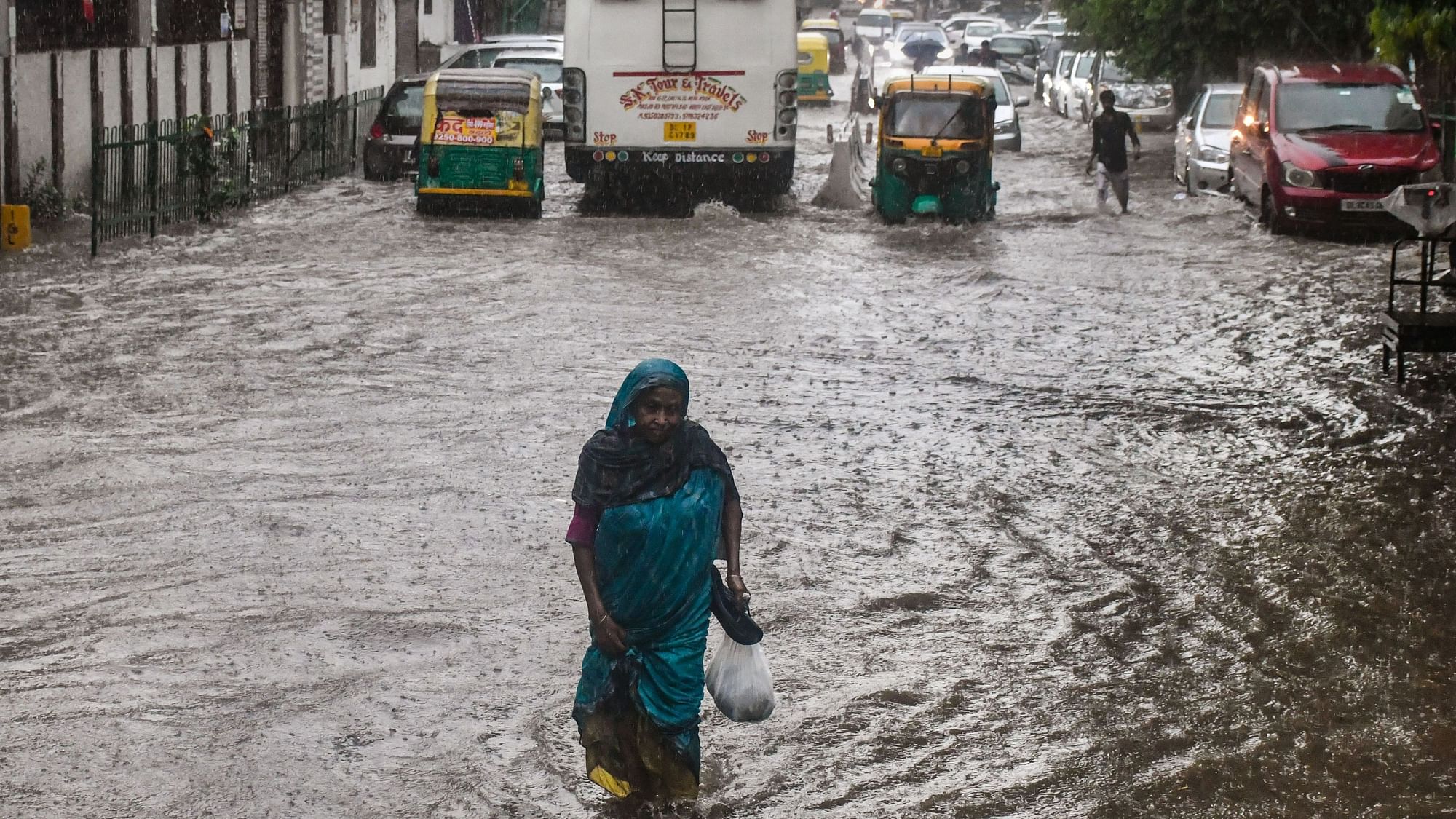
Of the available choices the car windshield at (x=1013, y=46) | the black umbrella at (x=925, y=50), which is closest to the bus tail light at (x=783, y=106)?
the car windshield at (x=1013, y=46)

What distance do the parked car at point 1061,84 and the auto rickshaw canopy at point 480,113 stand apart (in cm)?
2233

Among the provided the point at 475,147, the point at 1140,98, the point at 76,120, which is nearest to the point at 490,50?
the point at 475,147

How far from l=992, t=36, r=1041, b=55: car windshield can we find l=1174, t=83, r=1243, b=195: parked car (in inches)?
1149

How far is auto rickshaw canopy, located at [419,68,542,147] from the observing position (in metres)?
21.6

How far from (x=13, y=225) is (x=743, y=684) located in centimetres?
1446

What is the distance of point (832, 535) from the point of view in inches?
355

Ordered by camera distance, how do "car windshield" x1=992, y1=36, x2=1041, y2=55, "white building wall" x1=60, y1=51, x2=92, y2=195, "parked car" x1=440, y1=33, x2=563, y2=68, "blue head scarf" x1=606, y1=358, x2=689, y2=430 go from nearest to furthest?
"blue head scarf" x1=606, y1=358, x2=689, y2=430
"white building wall" x1=60, y1=51, x2=92, y2=195
"parked car" x1=440, y1=33, x2=563, y2=68
"car windshield" x1=992, y1=36, x2=1041, y2=55

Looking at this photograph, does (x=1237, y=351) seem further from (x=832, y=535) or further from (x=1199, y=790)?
(x=1199, y=790)

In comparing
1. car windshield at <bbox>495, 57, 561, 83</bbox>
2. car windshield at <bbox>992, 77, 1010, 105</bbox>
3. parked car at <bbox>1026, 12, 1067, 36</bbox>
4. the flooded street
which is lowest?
the flooded street

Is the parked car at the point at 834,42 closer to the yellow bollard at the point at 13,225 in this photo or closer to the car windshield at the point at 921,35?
the car windshield at the point at 921,35

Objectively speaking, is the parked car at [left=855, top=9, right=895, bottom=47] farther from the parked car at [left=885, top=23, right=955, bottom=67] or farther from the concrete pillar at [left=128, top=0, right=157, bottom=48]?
the concrete pillar at [left=128, top=0, right=157, bottom=48]

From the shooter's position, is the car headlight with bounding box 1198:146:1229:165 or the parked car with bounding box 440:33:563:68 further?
the parked car with bounding box 440:33:563:68

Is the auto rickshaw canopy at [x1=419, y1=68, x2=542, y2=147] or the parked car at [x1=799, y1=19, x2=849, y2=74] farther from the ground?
the parked car at [x1=799, y1=19, x2=849, y2=74]

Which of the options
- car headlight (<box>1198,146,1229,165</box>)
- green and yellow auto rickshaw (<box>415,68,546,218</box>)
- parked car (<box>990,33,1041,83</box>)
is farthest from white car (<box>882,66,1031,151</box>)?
parked car (<box>990,33,1041,83</box>)
